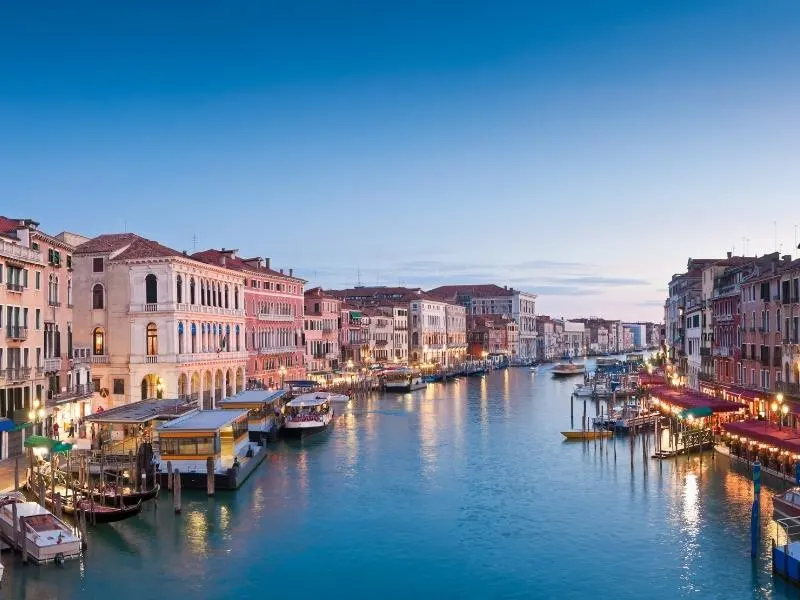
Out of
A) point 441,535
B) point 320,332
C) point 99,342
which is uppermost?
point 320,332

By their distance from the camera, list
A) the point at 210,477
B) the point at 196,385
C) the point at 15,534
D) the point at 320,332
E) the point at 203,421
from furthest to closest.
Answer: the point at 320,332 → the point at 196,385 → the point at 203,421 → the point at 210,477 → the point at 15,534


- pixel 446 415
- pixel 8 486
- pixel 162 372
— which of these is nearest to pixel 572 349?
pixel 446 415

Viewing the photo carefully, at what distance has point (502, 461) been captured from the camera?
94.1 ft

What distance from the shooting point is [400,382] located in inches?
2434

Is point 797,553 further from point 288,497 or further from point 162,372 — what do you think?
point 162,372

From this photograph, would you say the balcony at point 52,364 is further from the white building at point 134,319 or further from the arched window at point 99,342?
the arched window at point 99,342

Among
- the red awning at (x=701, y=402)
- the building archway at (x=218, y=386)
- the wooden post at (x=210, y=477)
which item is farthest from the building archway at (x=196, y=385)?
the red awning at (x=701, y=402)

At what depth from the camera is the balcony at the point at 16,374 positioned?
77.1ft

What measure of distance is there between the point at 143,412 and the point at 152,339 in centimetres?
875

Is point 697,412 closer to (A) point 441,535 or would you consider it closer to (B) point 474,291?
(A) point 441,535

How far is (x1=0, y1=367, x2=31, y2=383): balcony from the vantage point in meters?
23.5

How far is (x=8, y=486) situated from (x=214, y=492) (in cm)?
522

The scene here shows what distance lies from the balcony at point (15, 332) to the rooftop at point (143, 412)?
3.20 meters

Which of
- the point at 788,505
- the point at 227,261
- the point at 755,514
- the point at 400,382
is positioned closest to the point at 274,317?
the point at 227,261
